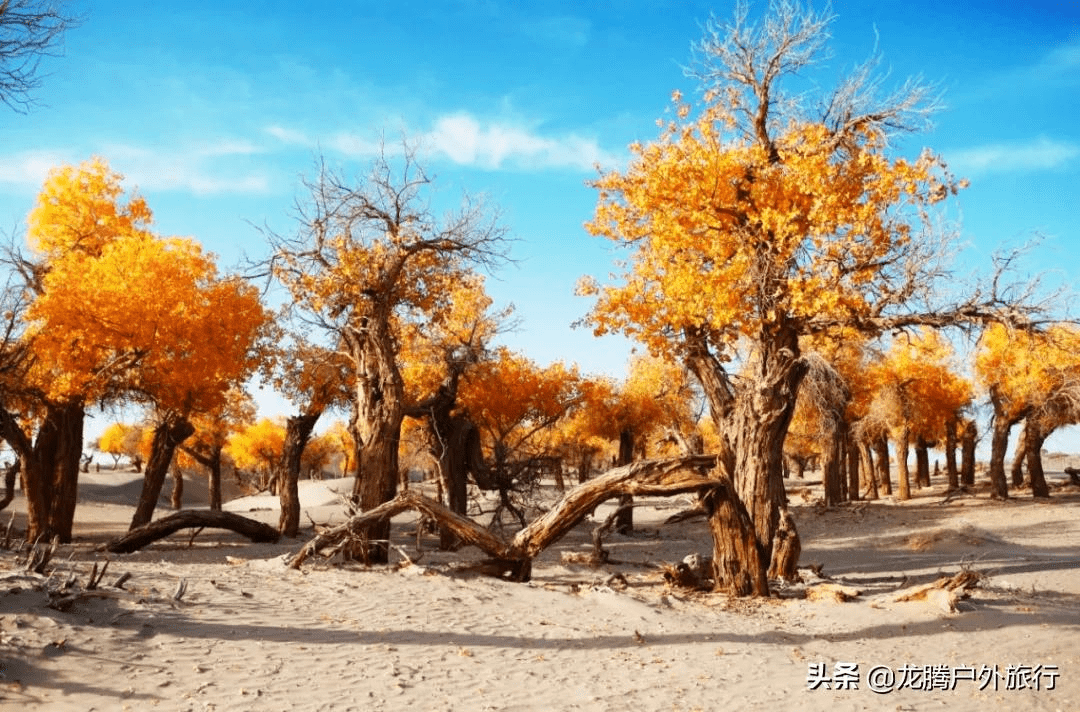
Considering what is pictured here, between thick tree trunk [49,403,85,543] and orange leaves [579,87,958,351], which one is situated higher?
orange leaves [579,87,958,351]

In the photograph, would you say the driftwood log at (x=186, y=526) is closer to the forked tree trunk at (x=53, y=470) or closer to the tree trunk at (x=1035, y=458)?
the forked tree trunk at (x=53, y=470)

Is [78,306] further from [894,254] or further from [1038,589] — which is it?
[1038,589]

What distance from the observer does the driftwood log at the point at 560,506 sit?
43.9ft

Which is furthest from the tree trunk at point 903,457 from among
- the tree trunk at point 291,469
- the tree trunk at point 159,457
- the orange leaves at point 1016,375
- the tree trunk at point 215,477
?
the tree trunk at point 215,477

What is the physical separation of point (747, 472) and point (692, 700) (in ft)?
22.3

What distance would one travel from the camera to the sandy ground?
24.3 ft

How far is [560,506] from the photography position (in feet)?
44.2

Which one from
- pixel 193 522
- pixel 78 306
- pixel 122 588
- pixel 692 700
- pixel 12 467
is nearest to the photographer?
pixel 692 700

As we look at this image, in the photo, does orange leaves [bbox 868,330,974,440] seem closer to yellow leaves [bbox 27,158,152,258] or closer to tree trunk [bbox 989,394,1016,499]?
tree trunk [bbox 989,394,1016,499]

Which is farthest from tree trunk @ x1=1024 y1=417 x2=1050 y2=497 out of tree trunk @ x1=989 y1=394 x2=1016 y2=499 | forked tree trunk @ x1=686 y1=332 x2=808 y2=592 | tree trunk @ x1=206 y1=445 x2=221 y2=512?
tree trunk @ x1=206 y1=445 x2=221 y2=512

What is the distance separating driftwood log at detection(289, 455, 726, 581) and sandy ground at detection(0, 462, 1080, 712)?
0.57 metres

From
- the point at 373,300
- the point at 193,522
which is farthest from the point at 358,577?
the point at 193,522

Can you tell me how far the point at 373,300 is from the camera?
15.9 meters

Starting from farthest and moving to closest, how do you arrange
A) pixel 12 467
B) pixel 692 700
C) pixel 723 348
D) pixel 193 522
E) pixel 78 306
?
pixel 12 467 → pixel 193 522 → pixel 78 306 → pixel 723 348 → pixel 692 700
